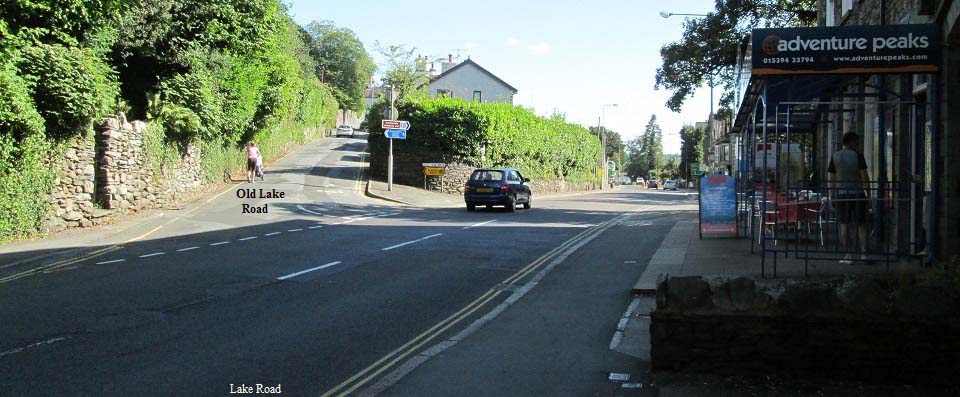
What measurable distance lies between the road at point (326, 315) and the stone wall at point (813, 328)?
70 cm

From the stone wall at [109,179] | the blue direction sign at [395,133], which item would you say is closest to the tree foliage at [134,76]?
the stone wall at [109,179]

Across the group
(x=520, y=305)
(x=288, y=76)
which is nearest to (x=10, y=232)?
(x=520, y=305)

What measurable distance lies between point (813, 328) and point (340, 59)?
100755mm

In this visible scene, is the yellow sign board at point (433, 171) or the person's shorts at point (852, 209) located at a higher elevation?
the yellow sign board at point (433, 171)

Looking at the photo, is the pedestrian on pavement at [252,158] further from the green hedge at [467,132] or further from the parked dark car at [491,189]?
the parked dark car at [491,189]

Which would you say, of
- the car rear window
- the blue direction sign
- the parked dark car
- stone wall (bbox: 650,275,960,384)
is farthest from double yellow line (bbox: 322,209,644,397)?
the blue direction sign

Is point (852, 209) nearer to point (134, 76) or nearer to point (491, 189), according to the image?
point (491, 189)

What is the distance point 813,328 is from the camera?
18.4ft

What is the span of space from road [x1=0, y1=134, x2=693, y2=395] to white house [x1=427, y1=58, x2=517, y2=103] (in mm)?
65235

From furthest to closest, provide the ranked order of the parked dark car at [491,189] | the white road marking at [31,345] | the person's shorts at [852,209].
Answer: the parked dark car at [491,189]
the person's shorts at [852,209]
the white road marking at [31,345]

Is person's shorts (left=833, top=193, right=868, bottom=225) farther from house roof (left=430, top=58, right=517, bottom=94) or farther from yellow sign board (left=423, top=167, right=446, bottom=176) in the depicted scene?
house roof (left=430, top=58, right=517, bottom=94)

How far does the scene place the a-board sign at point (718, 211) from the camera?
575 inches

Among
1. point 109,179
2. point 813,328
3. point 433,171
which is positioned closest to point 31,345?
point 813,328

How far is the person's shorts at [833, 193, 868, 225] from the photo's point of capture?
835 cm
